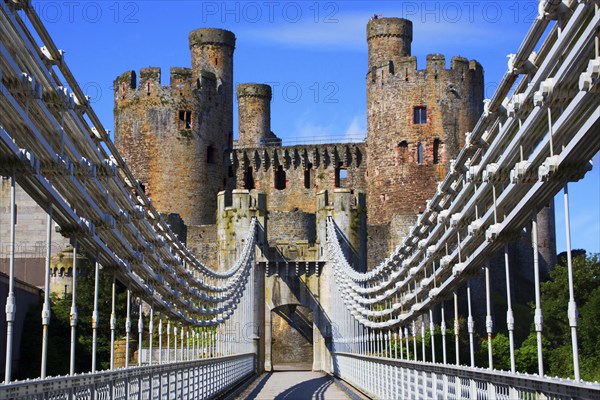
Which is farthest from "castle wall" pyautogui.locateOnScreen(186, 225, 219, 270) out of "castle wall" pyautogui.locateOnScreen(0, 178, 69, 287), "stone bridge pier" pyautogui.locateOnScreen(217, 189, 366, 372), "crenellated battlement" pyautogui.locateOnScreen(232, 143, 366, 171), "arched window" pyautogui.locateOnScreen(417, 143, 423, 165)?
"arched window" pyautogui.locateOnScreen(417, 143, 423, 165)

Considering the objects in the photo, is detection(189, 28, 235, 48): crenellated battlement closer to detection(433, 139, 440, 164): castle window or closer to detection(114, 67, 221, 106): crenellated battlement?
detection(114, 67, 221, 106): crenellated battlement

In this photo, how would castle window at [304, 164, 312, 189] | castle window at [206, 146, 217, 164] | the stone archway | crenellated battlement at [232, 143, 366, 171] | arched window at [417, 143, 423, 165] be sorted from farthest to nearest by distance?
castle window at [304, 164, 312, 189] < crenellated battlement at [232, 143, 366, 171] < castle window at [206, 146, 217, 164] < arched window at [417, 143, 423, 165] < the stone archway

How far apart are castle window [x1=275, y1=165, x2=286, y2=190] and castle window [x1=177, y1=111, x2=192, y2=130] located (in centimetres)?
519

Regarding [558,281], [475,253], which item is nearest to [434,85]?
[558,281]

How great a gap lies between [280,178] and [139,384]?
41027 millimetres

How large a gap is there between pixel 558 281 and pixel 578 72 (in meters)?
37.3

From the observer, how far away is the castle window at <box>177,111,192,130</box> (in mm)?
49531

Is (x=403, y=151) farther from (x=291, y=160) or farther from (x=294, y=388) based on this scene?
(x=294, y=388)

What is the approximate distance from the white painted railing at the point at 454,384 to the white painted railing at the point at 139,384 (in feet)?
8.79

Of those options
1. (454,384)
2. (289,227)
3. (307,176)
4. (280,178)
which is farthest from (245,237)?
(454,384)

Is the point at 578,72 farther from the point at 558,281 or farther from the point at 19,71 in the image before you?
the point at 558,281

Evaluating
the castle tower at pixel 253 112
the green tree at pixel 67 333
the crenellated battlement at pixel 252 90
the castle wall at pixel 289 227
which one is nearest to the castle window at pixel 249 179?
the castle tower at pixel 253 112

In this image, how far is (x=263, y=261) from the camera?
3812 cm

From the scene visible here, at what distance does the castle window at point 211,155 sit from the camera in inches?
1989
